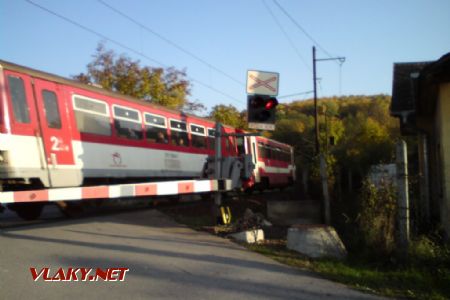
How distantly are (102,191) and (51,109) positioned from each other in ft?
10.1

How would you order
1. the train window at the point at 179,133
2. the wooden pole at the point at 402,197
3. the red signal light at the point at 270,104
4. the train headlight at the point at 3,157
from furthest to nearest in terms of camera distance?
the train window at the point at 179,133
the red signal light at the point at 270,104
the train headlight at the point at 3,157
the wooden pole at the point at 402,197

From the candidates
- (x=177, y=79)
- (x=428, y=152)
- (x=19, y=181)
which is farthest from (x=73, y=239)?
(x=177, y=79)

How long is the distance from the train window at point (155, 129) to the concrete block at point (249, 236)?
4957 millimetres

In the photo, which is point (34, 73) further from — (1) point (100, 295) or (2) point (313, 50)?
(2) point (313, 50)

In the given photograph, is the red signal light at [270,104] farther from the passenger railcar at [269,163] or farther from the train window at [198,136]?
the passenger railcar at [269,163]

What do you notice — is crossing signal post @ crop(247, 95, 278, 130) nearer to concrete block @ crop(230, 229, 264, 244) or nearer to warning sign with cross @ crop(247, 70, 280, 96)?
warning sign with cross @ crop(247, 70, 280, 96)

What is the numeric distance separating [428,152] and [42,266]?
1124 cm

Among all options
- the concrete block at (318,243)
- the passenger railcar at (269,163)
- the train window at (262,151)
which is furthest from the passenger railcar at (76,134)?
the train window at (262,151)

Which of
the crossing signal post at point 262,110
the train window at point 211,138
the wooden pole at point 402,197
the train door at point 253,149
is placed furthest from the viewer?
the train door at point 253,149

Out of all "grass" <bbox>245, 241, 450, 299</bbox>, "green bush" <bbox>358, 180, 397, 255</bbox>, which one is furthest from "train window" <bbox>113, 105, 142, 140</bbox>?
"green bush" <bbox>358, 180, 397, 255</bbox>

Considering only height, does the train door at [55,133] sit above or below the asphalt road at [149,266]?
above

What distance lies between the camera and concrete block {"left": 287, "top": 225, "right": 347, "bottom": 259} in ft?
27.1

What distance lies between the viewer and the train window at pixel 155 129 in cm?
1347

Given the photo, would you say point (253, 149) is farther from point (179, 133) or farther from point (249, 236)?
point (249, 236)
